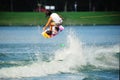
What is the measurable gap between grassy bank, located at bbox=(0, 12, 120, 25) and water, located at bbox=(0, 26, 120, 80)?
76 centimetres

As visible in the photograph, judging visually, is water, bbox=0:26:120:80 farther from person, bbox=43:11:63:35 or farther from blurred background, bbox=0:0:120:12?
blurred background, bbox=0:0:120:12

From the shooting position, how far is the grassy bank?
11438 millimetres

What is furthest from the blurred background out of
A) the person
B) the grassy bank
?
Result: the person

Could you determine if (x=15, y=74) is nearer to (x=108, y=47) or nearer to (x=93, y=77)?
(x=93, y=77)

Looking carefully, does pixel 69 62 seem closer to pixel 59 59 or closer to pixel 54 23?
pixel 59 59

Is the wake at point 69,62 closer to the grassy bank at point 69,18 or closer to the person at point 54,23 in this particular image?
the person at point 54,23

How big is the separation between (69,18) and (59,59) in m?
4.28

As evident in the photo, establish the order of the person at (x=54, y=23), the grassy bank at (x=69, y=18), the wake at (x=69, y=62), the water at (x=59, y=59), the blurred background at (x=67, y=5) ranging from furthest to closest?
the grassy bank at (x=69, y=18) < the blurred background at (x=67, y=5) < the person at (x=54, y=23) < the wake at (x=69, y=62) < the water at (x=59, y=59)

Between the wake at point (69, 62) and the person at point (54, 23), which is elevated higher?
the person at point (54, 23)

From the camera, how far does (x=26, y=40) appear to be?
1049 centimetres

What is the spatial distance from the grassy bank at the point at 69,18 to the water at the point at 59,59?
76 cm

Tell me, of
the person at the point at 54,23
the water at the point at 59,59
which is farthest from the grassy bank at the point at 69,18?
the person at the point at 54,23

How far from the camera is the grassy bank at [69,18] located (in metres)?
11.4

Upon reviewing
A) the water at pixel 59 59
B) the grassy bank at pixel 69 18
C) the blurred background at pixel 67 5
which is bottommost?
the water at pixel 59 59
